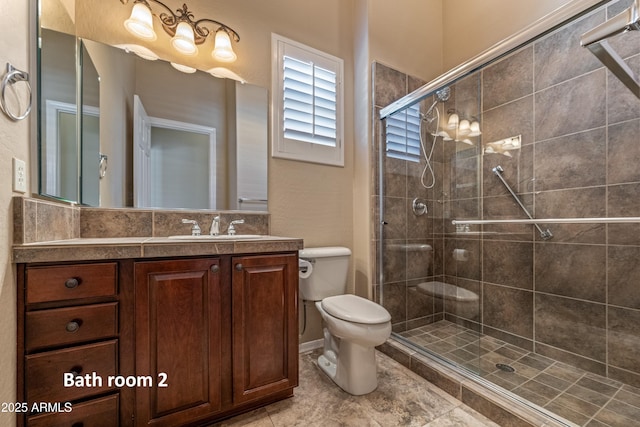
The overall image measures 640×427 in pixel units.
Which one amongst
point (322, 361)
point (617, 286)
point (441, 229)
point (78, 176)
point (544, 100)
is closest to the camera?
point (78, 176)

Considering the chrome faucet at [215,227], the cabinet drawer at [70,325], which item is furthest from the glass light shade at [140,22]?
the cabinet drawer at [70,325]

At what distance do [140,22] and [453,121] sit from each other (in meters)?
2.15

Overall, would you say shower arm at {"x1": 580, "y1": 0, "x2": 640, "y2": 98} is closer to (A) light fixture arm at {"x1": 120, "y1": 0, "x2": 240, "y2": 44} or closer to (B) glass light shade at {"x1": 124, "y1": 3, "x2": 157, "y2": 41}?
(A) light fixture arm at {"x1": 120, "y1": 0, "x2": 240, "y2": 44}

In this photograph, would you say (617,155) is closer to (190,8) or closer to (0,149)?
(190,8)

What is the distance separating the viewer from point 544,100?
1903mm

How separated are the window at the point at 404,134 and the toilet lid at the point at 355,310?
1.22m

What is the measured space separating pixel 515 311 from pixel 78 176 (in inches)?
117

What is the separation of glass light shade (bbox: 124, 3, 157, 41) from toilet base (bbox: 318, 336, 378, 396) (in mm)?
2147

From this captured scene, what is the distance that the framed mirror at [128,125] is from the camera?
3.85 ft

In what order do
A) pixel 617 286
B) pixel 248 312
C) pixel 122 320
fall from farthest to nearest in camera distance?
pixel 617 286 < pixel 248 312 < pixel 122 320

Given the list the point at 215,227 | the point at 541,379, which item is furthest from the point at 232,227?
the point at 541,379

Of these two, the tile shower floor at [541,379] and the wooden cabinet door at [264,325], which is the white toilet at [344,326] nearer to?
the wooden cabinet door at [264,325]

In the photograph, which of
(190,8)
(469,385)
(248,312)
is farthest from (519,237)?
(190,8)

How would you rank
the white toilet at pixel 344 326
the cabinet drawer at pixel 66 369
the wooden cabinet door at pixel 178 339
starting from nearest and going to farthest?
1. the cabinet drawer at pixel 66 369
2. the wooden cabinet door at pixel 178 339
3. the white toilet at pixel 344 326
